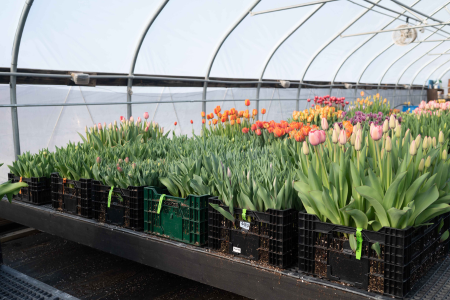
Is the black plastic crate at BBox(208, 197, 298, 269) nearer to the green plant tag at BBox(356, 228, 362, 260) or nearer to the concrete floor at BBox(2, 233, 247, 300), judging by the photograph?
the green plant tag at BBox(356, 228, 362, 260)

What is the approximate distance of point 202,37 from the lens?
20.7 feet

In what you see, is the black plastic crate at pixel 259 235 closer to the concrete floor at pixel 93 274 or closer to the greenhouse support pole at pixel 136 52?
the concrete floor at pixel 93 274

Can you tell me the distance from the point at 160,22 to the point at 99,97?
1415mm

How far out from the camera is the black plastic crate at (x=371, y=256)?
4.54ft

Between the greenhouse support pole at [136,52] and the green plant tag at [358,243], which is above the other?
the greenhouse support pole at [136,52]

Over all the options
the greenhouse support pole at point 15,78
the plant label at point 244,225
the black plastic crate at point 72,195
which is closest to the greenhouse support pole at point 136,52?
the greenhouse support pole at point 15,78

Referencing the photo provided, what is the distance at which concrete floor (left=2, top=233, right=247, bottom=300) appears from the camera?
2.44m

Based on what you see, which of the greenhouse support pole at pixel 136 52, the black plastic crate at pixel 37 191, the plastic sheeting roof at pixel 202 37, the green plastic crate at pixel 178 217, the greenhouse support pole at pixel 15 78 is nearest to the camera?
the green plastic crate at pixel 178 217

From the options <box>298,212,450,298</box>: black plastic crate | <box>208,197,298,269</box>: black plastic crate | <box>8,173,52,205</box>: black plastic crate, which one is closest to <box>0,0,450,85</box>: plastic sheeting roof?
<box>8,173,52,205</box>: black plastic crate

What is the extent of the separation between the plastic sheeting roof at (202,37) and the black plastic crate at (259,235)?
346 cm

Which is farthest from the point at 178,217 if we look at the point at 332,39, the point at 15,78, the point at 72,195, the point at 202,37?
the point at 332,39

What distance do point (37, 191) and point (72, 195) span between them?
1.47 ft

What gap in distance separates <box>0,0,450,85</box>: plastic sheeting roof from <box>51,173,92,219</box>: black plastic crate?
2173 millimetres

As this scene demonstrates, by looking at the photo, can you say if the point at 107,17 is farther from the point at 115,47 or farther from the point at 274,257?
the point at 274,257
